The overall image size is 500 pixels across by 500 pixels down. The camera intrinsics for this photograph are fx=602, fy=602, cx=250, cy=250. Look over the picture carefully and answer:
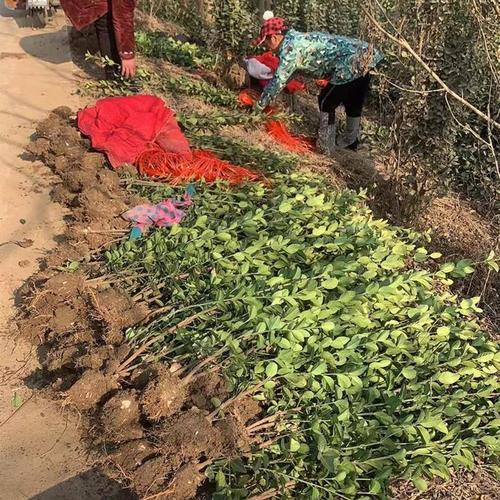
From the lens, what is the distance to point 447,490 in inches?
95.7

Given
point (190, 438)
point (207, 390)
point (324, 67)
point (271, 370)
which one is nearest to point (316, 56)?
point (324, 67)

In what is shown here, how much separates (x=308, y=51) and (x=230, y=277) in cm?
304

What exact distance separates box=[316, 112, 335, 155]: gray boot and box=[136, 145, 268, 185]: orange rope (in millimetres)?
1454

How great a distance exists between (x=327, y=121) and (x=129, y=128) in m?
2.04

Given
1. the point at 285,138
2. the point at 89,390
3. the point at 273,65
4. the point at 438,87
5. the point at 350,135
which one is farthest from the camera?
the point at 273,65

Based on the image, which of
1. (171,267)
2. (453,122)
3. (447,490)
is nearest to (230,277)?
(171,267)

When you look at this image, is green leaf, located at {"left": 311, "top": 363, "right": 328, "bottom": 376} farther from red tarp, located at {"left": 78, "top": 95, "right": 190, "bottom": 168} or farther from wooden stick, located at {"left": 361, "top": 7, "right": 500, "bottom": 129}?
red tarp, located at {"left": 78, "top": 95, "right": 190, "bottom": 168}

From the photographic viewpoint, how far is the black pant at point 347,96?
543 cm

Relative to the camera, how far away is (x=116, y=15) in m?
5.59

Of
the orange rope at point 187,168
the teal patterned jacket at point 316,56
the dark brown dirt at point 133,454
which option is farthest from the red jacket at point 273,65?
the dark brown dirt at point 133,454

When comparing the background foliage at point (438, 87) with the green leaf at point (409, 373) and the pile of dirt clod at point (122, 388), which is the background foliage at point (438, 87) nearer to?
the green leaf at point (409, 373)

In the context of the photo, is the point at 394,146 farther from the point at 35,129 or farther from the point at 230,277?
the point at 35,129

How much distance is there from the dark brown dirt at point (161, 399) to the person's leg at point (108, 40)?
165 inches

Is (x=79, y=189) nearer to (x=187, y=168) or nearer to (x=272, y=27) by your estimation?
(x=187, y=168)
